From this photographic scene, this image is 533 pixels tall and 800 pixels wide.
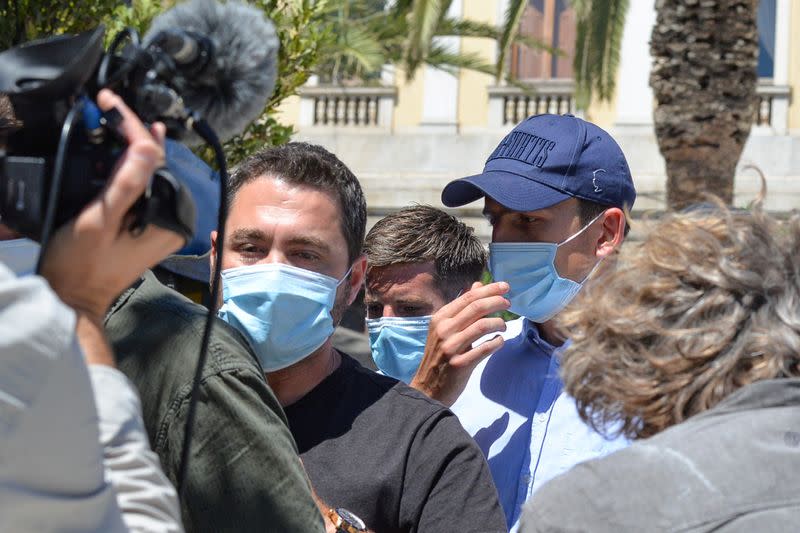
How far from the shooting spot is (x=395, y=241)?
389 centimetres

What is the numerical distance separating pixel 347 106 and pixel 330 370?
16473 millimetres

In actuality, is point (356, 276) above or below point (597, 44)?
below

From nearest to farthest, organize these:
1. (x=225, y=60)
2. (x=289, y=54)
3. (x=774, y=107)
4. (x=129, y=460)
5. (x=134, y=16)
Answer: (x=129, y=460)
(x=225, y=60)
(x=134, y=16)
(x=289, y=54)
(x=774, y=107)

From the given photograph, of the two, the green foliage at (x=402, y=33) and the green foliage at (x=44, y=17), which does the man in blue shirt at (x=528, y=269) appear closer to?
the green foliage at (x=44, y=17)

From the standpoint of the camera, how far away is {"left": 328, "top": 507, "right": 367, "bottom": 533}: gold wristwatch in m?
A: 2.43

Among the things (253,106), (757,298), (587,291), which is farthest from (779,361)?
(253,106)

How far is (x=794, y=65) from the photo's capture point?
17.5 m

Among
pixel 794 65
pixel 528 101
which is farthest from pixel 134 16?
pixel 794 65

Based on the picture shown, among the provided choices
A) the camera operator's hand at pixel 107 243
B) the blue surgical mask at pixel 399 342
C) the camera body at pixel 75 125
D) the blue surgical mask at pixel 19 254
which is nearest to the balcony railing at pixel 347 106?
the blue surgical mask at pixel 399 342

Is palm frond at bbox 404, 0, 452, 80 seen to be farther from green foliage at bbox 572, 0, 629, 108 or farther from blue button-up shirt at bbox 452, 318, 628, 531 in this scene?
blue button-up shirt at bbox 452, 318, 628, 531

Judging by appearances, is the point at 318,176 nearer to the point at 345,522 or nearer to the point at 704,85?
the point at 345,522

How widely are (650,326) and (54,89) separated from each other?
91 centimetres

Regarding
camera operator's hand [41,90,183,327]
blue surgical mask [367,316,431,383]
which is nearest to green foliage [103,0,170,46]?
blue surgical mask [367,316,431,383]

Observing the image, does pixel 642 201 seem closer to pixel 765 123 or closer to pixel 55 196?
pixel 765 123
